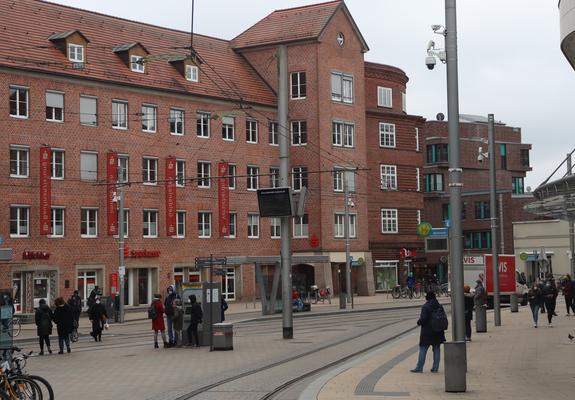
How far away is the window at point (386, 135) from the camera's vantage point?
7569 centimetres

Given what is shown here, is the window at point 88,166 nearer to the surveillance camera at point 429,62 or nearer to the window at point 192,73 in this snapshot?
the window at point 192,73

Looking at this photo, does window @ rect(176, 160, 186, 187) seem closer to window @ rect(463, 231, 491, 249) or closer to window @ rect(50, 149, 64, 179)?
window @ rect(50, 149, 64, 179)

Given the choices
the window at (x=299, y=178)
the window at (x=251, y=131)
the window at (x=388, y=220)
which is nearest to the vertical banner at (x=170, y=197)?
the window at (x=251, y=131)

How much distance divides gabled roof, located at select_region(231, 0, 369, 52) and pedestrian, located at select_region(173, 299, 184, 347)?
1558 inches

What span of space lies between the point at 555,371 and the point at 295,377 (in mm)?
5130

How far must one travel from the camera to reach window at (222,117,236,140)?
64.0 m

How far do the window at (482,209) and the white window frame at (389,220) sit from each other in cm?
2067

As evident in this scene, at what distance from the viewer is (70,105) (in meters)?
54.2

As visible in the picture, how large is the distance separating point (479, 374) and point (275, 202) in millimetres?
12948

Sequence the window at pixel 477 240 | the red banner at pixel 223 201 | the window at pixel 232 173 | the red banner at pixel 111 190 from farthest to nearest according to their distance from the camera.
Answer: the window at pixel 477 240
the window at pixel 232 173
the red banner at pixel 223 201
the red banner at pixel 111 190

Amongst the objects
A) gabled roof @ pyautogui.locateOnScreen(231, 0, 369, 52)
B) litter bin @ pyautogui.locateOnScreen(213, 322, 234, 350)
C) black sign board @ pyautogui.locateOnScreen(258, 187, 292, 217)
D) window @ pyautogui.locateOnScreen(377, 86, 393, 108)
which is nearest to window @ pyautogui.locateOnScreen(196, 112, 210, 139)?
gabled roof @ pyautogui.locateOnScreen(231, 0, 369, 52)

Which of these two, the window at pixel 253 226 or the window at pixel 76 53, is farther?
the window at pixel 253 226

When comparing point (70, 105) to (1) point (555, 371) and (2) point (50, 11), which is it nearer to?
(2) point (50, 11)

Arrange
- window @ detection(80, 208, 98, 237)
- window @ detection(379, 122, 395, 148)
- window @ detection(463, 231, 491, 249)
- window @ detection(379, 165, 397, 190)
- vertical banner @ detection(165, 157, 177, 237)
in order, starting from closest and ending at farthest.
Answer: window @ detection(80, 208, 98, 237) → vertical banner @ detection(165, 157, 177, 237) → window @ detection(379, 165, 397, 190) → window @ detection(379, 122, 395, 148) → window @ detection(463, 231, 491, 249)
